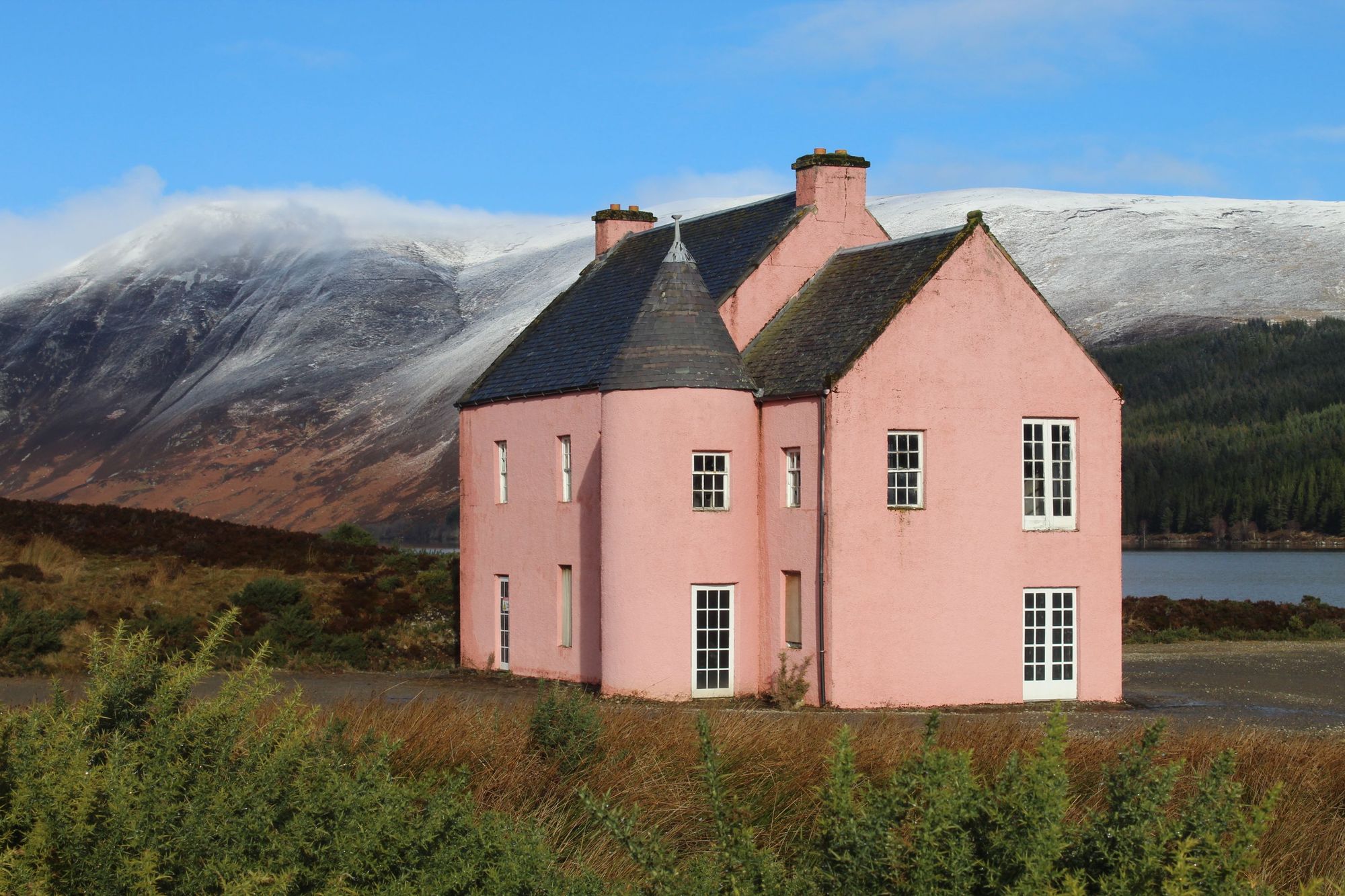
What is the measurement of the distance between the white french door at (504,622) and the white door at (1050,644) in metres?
10.2

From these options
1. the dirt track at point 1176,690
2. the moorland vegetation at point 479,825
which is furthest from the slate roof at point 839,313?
the moorland vegetation at point 479,825

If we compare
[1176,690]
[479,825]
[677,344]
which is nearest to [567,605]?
[677,344]

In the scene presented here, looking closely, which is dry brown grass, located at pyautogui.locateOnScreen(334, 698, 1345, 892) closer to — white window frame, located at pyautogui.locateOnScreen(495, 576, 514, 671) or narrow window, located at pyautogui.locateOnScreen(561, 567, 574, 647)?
narrow window, located at pyautogui.locateOnScreen(561, 567, 574, 647)

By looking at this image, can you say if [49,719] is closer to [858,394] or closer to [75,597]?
[858,394]

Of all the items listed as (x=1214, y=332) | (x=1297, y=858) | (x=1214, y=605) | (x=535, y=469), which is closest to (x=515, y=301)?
(x=1214, y=332)

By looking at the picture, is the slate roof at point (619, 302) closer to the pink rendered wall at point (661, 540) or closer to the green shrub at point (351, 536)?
the pink rendered wall at point (661, 540)

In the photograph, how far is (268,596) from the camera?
35812 millimetres

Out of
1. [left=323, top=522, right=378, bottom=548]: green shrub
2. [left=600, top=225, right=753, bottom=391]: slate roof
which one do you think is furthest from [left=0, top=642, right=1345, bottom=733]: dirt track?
[left=323, top=522, right=378, bottom=548]: green shrub

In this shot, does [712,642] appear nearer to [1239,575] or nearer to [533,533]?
[533,533]

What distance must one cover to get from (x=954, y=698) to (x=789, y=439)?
15.8 ft

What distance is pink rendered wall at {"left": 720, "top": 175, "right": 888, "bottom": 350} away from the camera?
1118 inches

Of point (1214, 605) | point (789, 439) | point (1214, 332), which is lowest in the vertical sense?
point (1214, 605)

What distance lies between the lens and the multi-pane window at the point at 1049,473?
26.4 m

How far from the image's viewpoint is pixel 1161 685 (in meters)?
29.3
